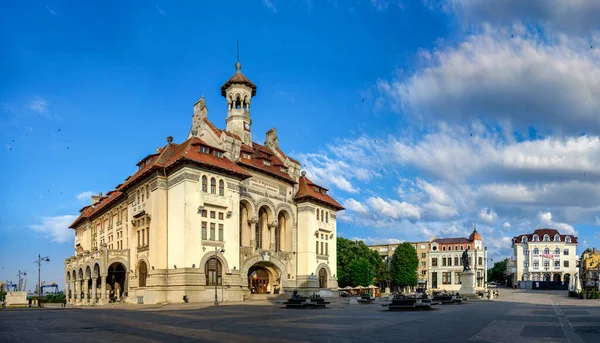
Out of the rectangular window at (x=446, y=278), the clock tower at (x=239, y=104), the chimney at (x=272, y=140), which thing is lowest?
the rectangular window at (x=446, y=278)

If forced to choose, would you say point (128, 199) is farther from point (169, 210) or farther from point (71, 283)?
point (71, 283)

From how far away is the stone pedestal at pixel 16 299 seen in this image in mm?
66188

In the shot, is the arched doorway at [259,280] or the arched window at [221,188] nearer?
the arched window at [221,188]

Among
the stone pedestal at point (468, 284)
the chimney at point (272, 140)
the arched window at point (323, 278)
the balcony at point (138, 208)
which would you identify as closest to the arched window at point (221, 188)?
the balcony at point (138, 208)

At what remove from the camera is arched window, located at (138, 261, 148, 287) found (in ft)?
185

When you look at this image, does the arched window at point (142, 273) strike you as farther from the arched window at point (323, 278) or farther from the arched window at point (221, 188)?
the arched window at point (323, 278)

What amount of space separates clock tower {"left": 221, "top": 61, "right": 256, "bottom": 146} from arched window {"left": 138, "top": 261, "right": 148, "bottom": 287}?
22.2 m

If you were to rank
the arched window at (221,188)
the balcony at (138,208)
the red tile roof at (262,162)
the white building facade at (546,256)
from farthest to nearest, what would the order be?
1. the white building facade at (546,256)
2. the red tile roof at (262,162)
3. the balcony at (138,208)
4. the arched window at (221,188)

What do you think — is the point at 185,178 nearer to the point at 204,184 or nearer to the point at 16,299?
the point at 204,184

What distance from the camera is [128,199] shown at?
6256 centimetres

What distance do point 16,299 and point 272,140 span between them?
135 ft

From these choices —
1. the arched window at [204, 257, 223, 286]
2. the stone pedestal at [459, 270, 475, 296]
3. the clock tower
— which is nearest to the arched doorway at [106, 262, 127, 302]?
the arched window at [204, 257, 223, 286]

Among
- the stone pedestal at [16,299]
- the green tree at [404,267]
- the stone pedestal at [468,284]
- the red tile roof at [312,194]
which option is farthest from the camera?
the green tree at [404,267]

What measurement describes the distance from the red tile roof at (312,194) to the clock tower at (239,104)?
31.6 ft
